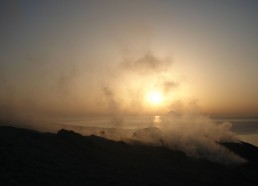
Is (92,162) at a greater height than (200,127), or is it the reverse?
(200,127)

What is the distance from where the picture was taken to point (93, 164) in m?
32.5

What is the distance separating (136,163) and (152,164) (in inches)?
88.2

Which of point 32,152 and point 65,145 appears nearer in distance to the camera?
point 32,152

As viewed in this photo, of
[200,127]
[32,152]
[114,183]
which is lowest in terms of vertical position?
[114,183]

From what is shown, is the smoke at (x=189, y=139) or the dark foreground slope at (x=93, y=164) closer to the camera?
the dark foreground slope at (x=93, y=164)

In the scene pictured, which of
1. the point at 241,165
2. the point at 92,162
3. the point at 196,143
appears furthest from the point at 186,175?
the point at 196,143

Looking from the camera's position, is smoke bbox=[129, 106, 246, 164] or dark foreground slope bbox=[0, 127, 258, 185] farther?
smoke bbox=[129, 106, 246, 164]

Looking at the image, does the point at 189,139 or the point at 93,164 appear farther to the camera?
the point at 189,139

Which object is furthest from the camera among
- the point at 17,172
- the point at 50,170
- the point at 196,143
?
the point at 196,143

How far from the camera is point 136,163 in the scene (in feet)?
122

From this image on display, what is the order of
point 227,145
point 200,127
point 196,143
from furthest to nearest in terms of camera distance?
point 200,127
point 227,145
point 196,143

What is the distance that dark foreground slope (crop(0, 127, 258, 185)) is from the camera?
85.9ft

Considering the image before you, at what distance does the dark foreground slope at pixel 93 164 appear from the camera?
26195mm

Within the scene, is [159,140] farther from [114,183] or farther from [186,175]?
[114,183]
